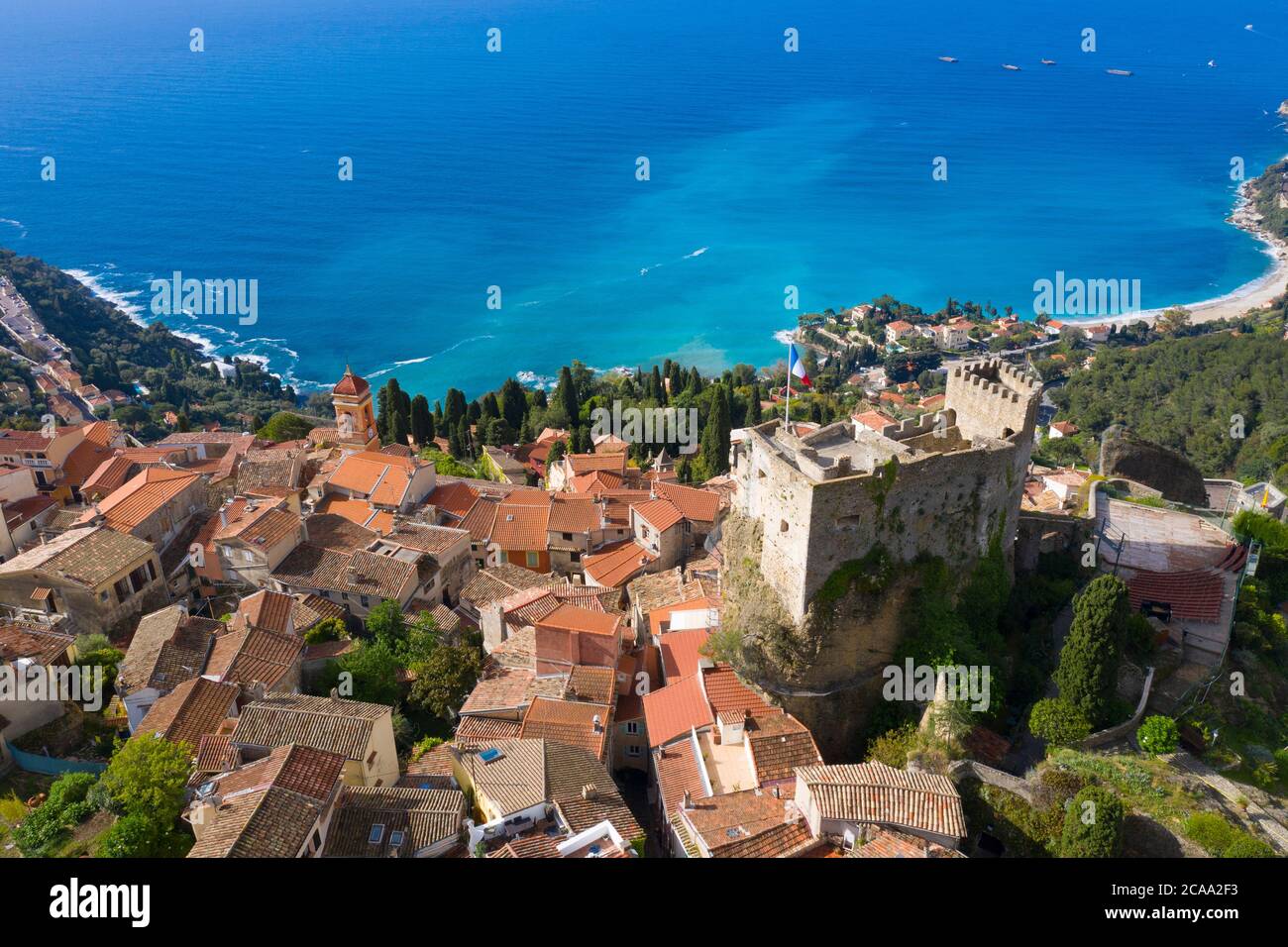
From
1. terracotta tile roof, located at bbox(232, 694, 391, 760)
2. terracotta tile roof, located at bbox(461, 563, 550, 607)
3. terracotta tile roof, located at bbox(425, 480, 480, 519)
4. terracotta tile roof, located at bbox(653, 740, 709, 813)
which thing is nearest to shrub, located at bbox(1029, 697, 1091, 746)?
terracotta tile roof, located at bbox(653, 740, 709, 813)

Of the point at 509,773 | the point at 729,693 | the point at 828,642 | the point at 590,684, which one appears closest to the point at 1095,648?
the point at 828,642

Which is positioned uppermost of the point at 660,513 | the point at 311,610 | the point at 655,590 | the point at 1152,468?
the point at 1152,468

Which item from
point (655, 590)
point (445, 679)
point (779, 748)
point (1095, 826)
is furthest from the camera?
point (655, 590)

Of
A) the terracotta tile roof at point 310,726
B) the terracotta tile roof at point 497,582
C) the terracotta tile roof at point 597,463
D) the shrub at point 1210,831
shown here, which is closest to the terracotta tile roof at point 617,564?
the terracotta tile roof at point 497,582

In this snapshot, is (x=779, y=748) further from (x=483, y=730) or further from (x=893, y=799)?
(x=483, y=730)

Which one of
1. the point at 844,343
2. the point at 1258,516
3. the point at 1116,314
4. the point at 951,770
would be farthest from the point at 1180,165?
the point at 951,770
